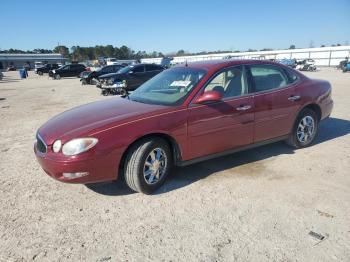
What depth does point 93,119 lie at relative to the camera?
399 cm

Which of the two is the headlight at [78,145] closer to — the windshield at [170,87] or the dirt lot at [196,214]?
the dirt lot at [196,214]

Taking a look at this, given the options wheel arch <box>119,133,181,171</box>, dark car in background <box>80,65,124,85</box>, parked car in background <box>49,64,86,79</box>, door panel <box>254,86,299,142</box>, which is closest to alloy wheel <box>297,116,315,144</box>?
door panel <box>254,86,299,142</box>

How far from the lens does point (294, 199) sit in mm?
3805

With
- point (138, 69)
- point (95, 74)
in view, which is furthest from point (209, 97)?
point (95, 74)

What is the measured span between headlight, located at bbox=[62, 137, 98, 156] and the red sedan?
11 millimetres

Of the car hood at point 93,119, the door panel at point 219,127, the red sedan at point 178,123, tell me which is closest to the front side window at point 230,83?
the red sedan at point 178,123

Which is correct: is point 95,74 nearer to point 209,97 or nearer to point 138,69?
point 138,69

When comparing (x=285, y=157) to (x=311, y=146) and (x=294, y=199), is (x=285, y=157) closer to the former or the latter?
(x=311, y=146)

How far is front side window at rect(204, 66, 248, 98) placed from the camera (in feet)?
14.7

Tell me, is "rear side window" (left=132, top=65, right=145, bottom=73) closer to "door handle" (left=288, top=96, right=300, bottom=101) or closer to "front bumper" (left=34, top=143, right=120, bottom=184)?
"door handle" (left=288, top=96, right=300, bottom=101)

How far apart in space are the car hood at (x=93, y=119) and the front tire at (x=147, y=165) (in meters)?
0.38

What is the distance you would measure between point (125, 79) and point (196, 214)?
14215mm

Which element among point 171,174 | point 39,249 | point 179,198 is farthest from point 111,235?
point 171,174

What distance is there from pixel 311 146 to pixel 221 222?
3305 mm
